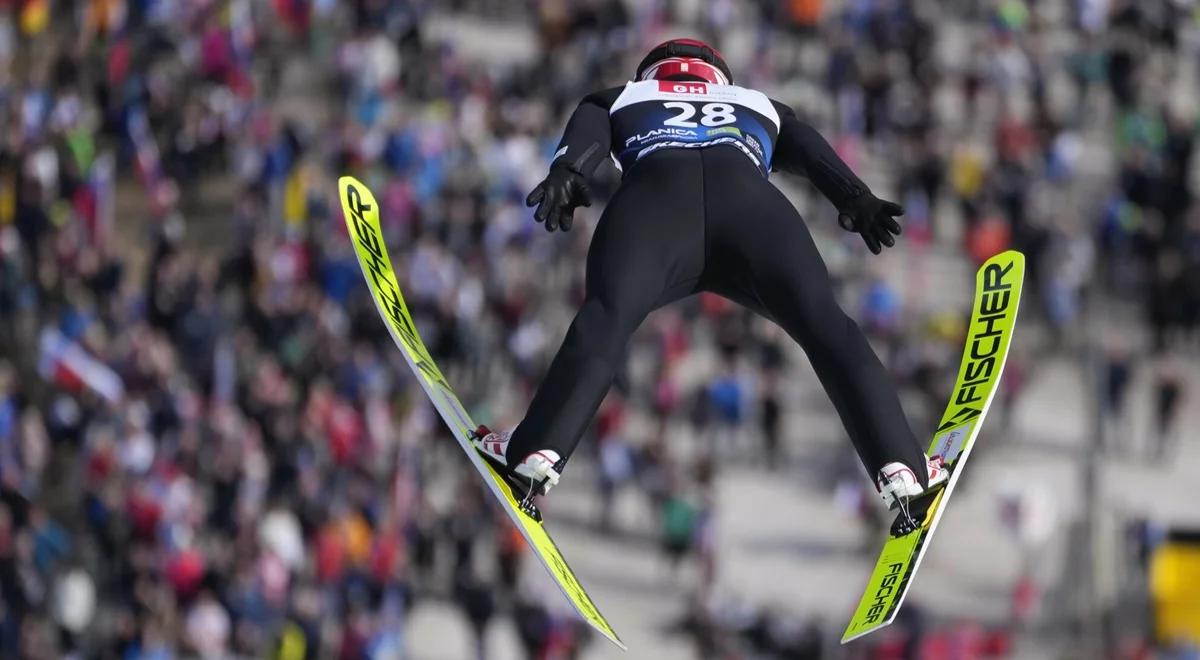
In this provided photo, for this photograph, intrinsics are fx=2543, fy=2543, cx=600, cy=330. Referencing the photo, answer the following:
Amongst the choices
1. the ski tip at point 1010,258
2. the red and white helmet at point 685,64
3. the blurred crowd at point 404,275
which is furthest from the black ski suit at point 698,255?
the blurred crowd at point 404,275

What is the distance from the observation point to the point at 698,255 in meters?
10.5

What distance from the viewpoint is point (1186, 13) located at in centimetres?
2884

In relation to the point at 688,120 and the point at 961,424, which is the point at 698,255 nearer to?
the point at 688,120

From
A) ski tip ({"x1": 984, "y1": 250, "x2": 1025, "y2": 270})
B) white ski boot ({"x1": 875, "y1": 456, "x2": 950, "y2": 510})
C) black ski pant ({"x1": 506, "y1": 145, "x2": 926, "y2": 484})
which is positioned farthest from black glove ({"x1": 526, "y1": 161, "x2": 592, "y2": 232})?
ski tip ({"x1": 984, "y1": 250, "x2": 1025, "y2": 270})

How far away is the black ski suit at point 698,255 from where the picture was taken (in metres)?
10.3

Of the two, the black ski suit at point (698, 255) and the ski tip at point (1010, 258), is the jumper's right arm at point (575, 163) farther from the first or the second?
the ski tip at point (1010, 258)

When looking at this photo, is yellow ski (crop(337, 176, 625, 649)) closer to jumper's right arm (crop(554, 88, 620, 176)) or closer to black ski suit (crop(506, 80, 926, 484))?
black ski suit (crop(506, 80, 926, 484))

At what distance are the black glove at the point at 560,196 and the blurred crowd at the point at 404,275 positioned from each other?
32.6 feet

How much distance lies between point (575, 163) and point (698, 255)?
0.64 meters

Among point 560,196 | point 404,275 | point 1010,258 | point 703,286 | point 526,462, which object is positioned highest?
point 404,275

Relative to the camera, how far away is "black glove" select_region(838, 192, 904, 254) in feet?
34.6

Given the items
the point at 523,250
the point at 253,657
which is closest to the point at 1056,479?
the point at 523,250

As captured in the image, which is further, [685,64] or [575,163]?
[685,64]

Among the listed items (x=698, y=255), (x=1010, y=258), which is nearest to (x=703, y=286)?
(x=698, y=255)
